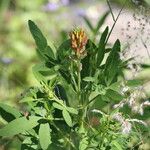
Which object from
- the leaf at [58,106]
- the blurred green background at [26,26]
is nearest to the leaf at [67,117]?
the leaf at [58,106]

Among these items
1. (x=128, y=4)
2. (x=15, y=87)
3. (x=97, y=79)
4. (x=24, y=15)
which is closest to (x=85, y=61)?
(x=97, y=79)

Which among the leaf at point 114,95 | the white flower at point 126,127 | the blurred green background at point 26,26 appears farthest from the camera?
the blurred green background at point 26,26

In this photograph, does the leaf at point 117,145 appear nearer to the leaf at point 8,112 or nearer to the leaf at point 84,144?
the leaf at point 84,144

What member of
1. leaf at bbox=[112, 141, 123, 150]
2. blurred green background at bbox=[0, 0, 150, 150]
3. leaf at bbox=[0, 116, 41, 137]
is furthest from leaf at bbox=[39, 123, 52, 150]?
blurred green background at bbox=[0, 0, 150, 150]

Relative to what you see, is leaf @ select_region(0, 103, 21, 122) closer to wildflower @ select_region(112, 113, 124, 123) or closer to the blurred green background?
wildflower @ select_region(112, 113, 124, 123)

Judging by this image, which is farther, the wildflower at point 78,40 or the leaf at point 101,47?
the leaf at point 101,47

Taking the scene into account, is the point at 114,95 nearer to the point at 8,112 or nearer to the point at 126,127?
the point at 126,127
